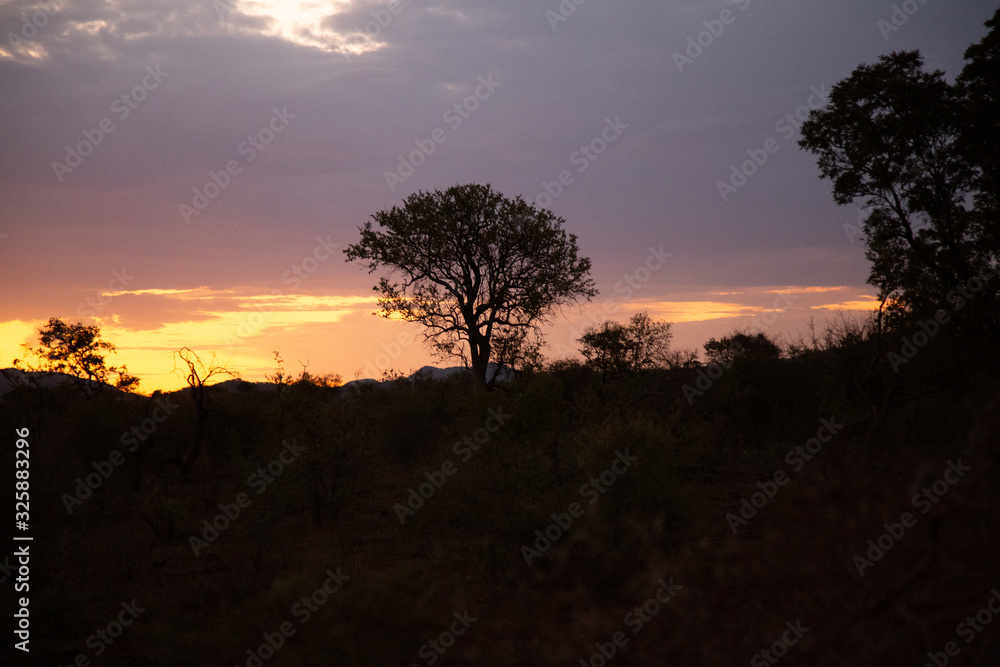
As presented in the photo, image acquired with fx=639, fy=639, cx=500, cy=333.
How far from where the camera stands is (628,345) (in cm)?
3372

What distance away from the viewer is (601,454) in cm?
1209

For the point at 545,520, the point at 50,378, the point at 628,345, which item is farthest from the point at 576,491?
the point at 50,378

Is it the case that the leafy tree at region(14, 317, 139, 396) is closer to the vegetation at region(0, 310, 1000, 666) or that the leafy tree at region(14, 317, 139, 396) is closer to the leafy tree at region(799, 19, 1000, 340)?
the vegetation at region(0, 310, 1000, 666)

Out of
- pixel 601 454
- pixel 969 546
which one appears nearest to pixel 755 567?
pixel 969 546

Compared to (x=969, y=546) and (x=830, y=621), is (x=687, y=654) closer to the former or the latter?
(x=830, y=621)

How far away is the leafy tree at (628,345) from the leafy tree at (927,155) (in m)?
12.5

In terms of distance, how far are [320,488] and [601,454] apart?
736 cm

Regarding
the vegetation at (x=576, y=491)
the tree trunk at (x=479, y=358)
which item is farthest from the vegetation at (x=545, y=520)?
the tree trunk at (x=479, y=358)

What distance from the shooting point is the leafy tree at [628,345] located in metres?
30.6

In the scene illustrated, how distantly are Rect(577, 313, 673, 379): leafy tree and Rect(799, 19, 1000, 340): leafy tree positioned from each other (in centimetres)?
1249

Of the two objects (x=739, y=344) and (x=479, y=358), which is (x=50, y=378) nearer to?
(x=479, y=358)

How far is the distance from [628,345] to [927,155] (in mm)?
17629

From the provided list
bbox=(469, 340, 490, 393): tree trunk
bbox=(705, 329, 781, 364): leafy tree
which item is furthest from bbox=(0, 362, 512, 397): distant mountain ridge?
bbox=(705, 329, 781, 364): leafy tree

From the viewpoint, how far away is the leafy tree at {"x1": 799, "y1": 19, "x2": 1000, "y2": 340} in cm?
1705
